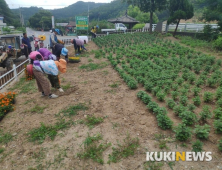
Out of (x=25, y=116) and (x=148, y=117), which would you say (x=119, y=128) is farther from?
(x=25, y=116)

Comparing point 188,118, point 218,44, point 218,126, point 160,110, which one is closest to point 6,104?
point 160,110

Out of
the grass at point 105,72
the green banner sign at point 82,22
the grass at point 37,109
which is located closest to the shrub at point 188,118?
the grass at point 37,109

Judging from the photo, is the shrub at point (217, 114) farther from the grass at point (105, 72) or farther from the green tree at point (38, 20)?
→ the green tree at point (38, 20)

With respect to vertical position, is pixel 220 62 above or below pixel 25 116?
above

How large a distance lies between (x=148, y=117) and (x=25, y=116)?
3363mm

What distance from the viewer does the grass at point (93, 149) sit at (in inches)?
124

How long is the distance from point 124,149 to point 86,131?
104 centimetres

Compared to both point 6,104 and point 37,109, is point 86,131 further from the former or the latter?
point 6,104

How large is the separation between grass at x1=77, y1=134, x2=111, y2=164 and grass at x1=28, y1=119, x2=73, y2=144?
31.0 inches

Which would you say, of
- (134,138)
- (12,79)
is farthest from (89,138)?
(12,79)

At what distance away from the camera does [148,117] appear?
14.1 feet

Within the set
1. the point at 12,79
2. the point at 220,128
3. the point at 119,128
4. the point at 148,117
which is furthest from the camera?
the point at 12,79

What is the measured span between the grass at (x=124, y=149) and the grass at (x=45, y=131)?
4.63 feet

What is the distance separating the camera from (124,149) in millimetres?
3295
